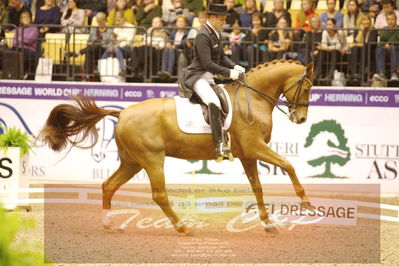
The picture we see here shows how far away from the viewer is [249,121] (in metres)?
7.63

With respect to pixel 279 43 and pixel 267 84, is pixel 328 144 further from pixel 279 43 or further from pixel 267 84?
pixel 267 84

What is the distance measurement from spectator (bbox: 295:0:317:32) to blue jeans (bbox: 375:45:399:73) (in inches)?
63.6

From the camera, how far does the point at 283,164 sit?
23.9ft

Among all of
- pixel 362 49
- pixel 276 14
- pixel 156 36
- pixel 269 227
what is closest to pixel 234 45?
pixel 276 14

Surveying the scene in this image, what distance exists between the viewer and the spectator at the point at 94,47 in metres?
12.3

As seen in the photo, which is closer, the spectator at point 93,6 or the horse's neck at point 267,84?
the horse's neck at point 267,84

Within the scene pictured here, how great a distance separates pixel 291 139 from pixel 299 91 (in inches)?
148

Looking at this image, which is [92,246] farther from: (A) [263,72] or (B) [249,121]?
(A) [263,72]

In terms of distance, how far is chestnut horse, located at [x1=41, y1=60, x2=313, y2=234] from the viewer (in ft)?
24.8

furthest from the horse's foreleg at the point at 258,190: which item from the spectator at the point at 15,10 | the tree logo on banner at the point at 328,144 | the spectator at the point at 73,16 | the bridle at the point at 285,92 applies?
the spectator at the point at 15,10

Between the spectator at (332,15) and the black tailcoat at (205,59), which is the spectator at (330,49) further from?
the black tailcoat at (205,59)

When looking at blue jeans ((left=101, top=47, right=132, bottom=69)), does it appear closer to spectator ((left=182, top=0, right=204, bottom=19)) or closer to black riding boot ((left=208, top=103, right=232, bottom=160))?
spectator ((left=182, top=0, right=204, bottom=19))

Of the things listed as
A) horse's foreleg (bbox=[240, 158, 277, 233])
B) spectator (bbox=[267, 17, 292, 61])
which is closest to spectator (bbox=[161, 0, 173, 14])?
spectator (bbox=[267, 17, 292, 61])

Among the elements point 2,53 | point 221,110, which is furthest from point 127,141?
point 2,53
